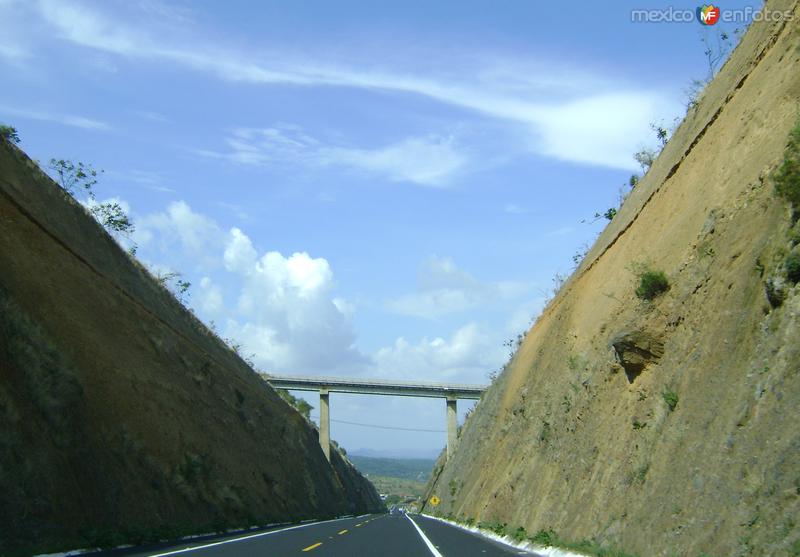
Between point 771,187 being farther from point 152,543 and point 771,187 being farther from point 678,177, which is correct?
point 152,543

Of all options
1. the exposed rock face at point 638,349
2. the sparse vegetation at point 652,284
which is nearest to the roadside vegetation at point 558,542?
the exposed rock face at point 638,349

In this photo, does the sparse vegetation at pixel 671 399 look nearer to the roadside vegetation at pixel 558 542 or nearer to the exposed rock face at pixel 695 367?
the exposed rock face at pixel 695 367

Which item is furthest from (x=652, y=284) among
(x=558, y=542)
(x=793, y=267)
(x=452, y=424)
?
(x=452, y=424)

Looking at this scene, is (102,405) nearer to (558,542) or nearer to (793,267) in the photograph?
(558,542)

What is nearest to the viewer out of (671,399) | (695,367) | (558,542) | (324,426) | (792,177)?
(792,177)

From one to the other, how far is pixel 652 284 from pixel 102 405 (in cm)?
1896

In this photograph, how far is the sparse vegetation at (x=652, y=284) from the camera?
2003 centimetres

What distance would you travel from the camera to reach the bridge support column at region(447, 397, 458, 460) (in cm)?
8406

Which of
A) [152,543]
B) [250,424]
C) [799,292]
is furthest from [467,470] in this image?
[799,292]

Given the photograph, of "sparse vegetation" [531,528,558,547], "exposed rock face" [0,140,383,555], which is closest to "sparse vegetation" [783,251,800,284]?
"sparse vegetation" [531,528,558,547]

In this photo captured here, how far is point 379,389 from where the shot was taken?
287 ft

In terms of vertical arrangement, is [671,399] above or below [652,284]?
below

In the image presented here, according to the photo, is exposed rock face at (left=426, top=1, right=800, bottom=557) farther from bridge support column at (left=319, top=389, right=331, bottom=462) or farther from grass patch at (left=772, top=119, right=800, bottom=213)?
bridge support column at (left=319, top=389, right=331, bottom=462)

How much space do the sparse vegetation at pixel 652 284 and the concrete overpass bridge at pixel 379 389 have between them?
65494mm
